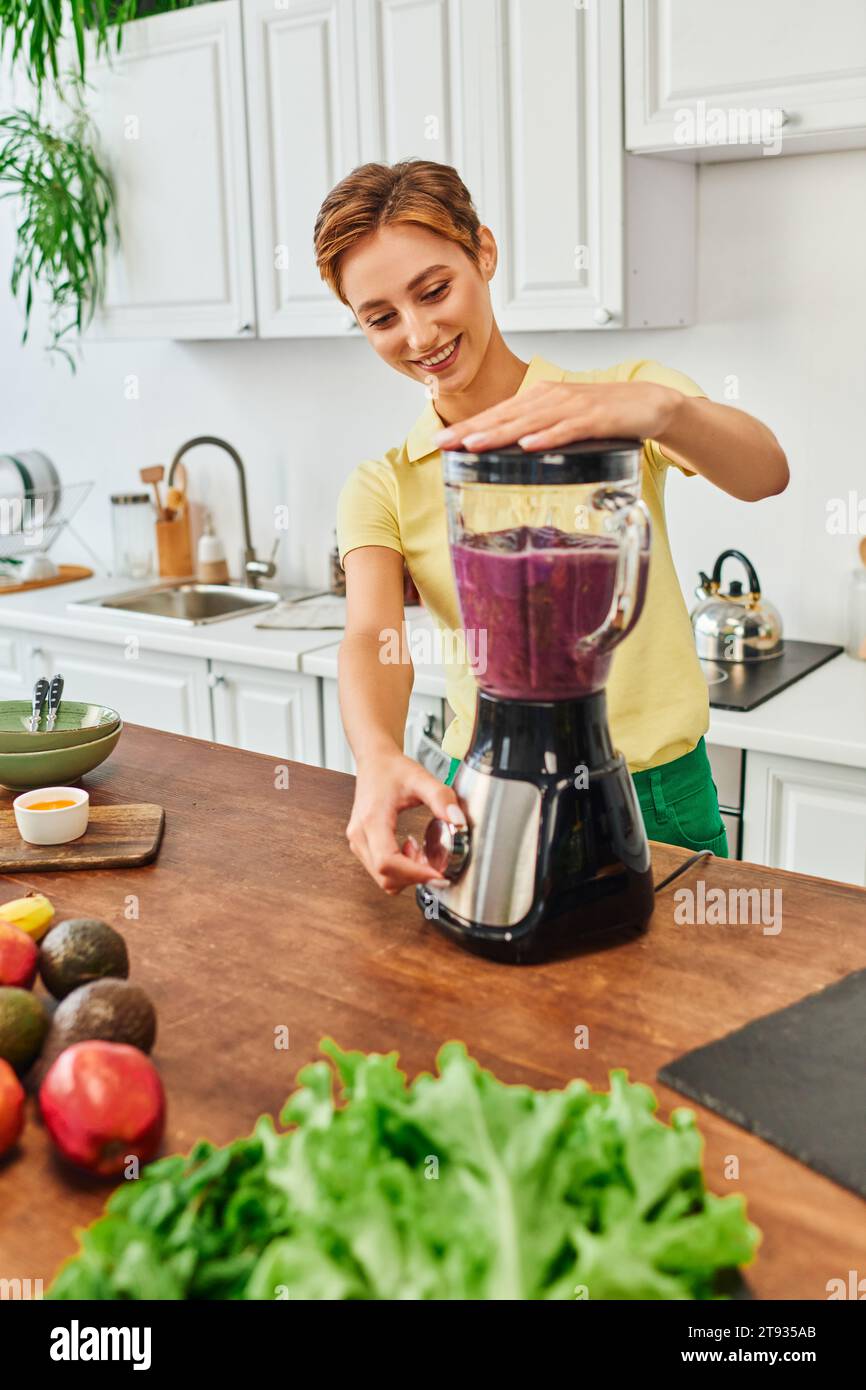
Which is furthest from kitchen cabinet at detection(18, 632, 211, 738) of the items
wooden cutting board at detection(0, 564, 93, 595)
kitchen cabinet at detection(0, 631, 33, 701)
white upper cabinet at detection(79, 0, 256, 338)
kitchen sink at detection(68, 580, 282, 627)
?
white upper cabinet at detection(79, 0, 256, 338)

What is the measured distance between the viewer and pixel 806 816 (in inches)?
86.1

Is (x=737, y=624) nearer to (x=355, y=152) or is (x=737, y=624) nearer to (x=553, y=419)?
(x=355, y=152)

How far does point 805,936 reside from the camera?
3.86ft

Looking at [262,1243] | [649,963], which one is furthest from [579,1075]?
[262,1243]

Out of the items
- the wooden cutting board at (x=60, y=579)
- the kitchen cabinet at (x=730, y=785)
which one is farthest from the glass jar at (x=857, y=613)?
the wooden cutting board at (x=60, y=579)

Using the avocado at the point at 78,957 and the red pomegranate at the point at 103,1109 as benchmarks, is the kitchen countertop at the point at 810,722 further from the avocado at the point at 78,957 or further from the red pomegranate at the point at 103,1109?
the red pomegranate at the point at 103,1109

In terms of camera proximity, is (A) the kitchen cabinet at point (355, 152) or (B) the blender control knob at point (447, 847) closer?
(B) the blender control knob at point (447, 847)

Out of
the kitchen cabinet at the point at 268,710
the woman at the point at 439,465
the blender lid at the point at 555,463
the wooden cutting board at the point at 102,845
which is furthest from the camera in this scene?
the kitchen cabinet at the point at 268,710

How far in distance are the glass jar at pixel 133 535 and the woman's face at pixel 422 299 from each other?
2348 mm

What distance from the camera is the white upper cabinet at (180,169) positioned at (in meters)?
2.96

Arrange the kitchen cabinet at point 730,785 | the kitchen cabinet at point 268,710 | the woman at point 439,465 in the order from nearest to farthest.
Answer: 1. the woman at point 439,465
2. the kitchen cabinet at point 730,785
3. the kitchen cabinet at point 268,710

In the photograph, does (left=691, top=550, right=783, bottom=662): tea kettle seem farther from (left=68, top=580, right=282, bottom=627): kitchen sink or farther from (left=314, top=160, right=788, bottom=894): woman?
(left=68, top=580, right=282, bottom=627): kitchen sink
